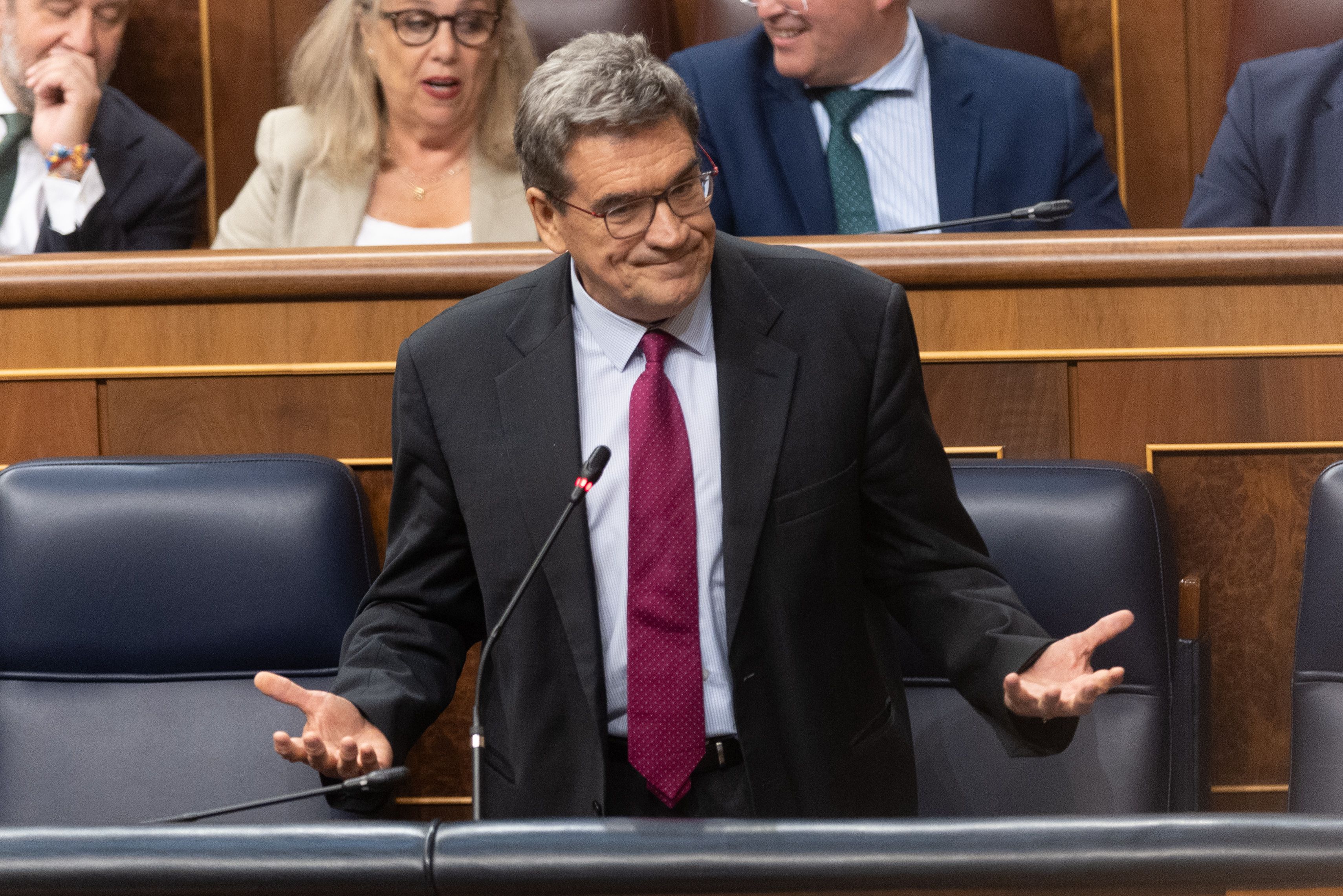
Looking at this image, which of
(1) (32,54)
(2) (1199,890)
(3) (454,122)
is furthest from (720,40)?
(2) (1199,890)

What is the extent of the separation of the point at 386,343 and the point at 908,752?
592mm

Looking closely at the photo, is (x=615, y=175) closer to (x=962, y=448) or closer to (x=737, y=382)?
(x=737, y=382)

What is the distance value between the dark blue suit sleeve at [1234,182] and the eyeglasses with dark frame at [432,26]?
854 mm

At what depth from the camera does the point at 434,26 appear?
167 centimetres

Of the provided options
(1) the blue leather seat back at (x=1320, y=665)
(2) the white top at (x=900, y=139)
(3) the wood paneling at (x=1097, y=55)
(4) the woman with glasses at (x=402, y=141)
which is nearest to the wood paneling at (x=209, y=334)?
(4) the woman with glasses at (x=402, y=141)

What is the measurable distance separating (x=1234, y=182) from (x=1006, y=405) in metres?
0.59

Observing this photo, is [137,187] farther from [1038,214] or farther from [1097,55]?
[1097,55]

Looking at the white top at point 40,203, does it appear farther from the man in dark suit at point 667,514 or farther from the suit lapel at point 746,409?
the suit lapel at point 746,409

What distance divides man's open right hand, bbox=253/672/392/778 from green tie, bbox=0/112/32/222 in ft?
3.72

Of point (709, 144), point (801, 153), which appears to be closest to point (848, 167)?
point (801, 153)

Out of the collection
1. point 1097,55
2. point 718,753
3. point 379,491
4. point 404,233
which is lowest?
point 718,753

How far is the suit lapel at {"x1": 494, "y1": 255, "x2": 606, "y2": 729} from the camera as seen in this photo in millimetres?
948

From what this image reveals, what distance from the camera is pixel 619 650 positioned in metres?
0.97

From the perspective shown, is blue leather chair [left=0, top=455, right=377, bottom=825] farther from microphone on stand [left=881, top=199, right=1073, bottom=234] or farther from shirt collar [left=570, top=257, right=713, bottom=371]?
microphone on stand [left=881, top=199, right=1073, bottom=234]
